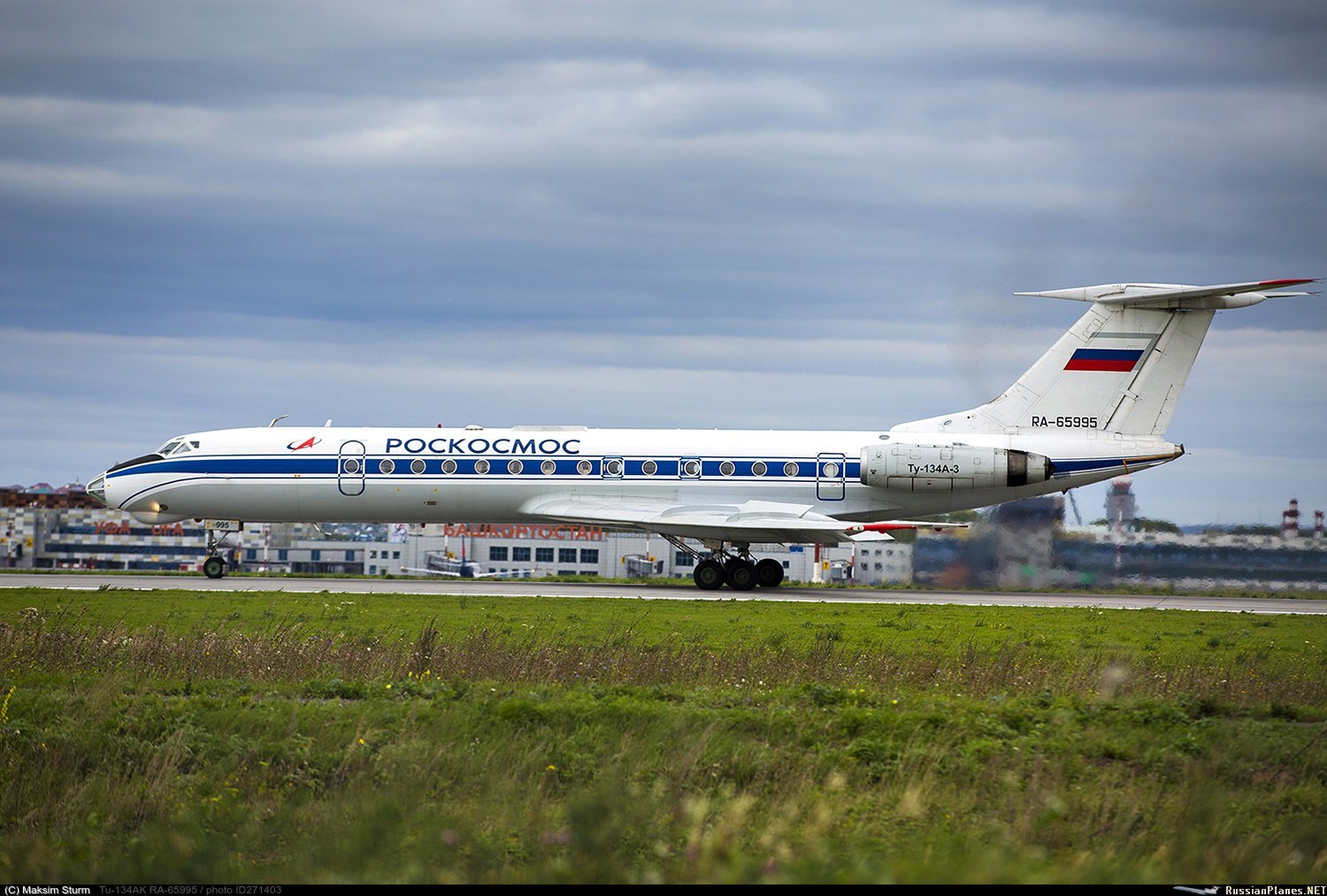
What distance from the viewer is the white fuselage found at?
116 feet

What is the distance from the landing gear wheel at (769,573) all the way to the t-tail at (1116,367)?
293 inches

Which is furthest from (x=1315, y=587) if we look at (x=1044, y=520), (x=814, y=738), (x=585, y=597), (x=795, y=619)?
(x=814, y=738)

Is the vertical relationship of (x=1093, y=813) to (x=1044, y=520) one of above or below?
below

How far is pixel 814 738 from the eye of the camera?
13.1 meters

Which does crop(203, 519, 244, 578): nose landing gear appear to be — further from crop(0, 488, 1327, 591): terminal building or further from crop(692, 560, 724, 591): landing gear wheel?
crop(692, 560, 724, 591): landing gear wheel

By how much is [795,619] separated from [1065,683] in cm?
879

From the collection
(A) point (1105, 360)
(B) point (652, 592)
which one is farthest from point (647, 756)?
(A) point (1105, 360)

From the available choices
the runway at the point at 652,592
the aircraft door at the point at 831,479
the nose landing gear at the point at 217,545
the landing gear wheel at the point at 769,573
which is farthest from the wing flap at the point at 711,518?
the nose landing gear at the point at 217,545

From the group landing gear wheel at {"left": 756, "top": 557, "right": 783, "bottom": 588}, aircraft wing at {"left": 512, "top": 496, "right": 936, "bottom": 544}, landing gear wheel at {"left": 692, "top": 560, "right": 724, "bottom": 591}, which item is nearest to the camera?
aircraft wing at {"left": 512, "top": 496, "right": 936, "bottom": 544}

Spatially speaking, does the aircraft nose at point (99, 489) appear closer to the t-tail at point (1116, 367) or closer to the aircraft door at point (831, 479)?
the aircraft door at point (831, 479)

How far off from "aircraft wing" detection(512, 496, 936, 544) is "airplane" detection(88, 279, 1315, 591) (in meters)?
0.06

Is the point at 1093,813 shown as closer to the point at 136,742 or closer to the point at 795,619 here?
the point at 136,742

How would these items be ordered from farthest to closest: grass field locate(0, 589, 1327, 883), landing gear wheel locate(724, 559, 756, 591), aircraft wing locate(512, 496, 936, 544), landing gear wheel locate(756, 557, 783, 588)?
landing gear wheel locate(756, 557, 783, 588), landing gear wheel locate(724, 559, 756, 591), aircraft wing locate(512, 496, 936, 544), grass field locate(0, 589, 1327, 883)

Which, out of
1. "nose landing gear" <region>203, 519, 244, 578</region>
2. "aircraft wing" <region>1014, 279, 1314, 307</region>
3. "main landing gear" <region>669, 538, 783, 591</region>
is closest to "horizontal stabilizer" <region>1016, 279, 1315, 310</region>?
"aircraft wing" <region>1014, 279, 1314, 307</region>
